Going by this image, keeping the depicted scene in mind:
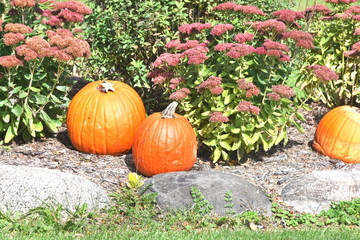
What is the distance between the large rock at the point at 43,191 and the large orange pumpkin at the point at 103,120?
1.11 meters

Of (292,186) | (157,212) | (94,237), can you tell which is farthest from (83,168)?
(292,186)

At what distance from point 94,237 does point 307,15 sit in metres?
4.71

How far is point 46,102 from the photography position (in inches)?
232

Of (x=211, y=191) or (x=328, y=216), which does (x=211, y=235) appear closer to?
(x=211, y=191)

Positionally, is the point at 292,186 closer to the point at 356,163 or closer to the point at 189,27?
Result: the point at 356,163

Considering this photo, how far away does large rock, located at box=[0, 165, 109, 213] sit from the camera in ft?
15.3

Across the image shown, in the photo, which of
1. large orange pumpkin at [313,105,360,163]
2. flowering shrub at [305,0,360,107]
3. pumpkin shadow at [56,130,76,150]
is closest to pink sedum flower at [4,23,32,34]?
pumpkin shadow at [56,130,76,150]

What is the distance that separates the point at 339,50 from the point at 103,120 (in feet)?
11.8

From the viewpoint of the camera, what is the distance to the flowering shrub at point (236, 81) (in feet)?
18.0

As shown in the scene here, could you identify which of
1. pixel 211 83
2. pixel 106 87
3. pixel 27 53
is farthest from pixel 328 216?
pixel 27 53

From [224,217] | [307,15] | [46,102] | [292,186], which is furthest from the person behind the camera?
[307,15]

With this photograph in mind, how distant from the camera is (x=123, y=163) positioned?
6.03 metres

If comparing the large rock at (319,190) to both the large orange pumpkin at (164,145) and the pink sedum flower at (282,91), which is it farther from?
the large orange pumpkin at (164,145)

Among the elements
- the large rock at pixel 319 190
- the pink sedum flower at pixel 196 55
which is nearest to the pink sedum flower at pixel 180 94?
the pink sedum flower at pixel 196 55
